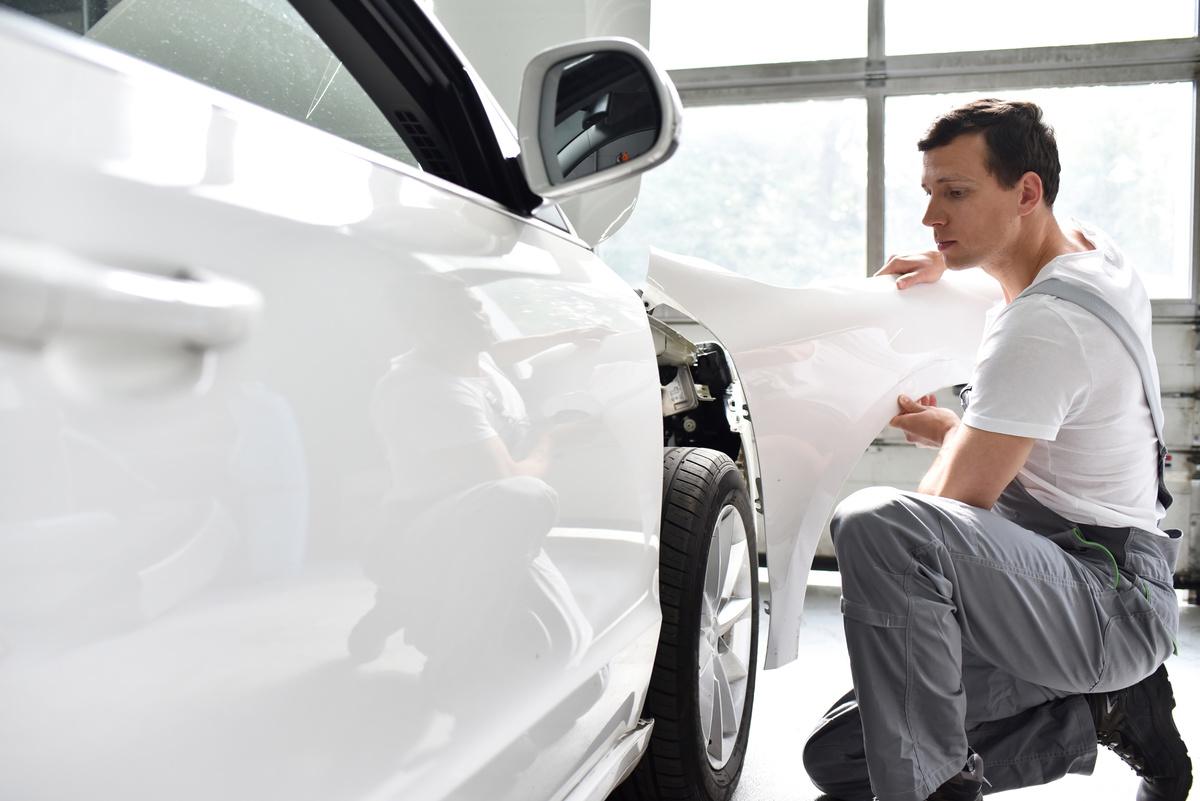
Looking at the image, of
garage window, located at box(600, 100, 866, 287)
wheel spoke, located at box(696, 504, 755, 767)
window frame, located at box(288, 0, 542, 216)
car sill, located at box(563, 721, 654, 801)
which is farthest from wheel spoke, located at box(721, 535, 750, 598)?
garage window, located at box(600, 100, 866, 287)

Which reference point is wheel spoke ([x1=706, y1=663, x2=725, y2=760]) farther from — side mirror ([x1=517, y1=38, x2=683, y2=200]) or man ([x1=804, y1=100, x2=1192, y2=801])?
side mirror ([x1=517, y1=38, x2=683, y2=200])

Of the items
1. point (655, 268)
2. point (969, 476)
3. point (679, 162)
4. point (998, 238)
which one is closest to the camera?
point (969, 476)

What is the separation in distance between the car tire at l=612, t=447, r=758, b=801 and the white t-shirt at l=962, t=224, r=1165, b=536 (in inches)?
21.6

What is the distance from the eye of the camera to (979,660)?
217cm

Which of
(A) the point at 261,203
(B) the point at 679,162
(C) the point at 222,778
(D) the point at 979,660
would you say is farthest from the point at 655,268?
(B) the point at 679,162

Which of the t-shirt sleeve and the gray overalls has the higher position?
the t-shirt sleeve

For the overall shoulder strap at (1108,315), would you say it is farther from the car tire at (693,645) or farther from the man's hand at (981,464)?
the car tire at (693,645)

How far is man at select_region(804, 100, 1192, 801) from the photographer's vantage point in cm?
193

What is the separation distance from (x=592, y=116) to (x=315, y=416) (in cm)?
73

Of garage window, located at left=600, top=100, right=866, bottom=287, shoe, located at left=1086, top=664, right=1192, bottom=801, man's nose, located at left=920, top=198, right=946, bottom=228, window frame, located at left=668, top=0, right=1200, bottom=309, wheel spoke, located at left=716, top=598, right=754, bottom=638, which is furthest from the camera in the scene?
garage window, located at left=600, top=100, right=866, bottom=287

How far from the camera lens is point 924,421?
257 centimetres

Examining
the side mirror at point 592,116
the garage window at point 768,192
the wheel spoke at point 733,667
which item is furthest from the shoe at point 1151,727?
the garage window at point 768,192

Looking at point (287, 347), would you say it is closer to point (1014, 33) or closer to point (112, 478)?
point (112, 478)

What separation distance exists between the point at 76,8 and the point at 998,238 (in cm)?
185
